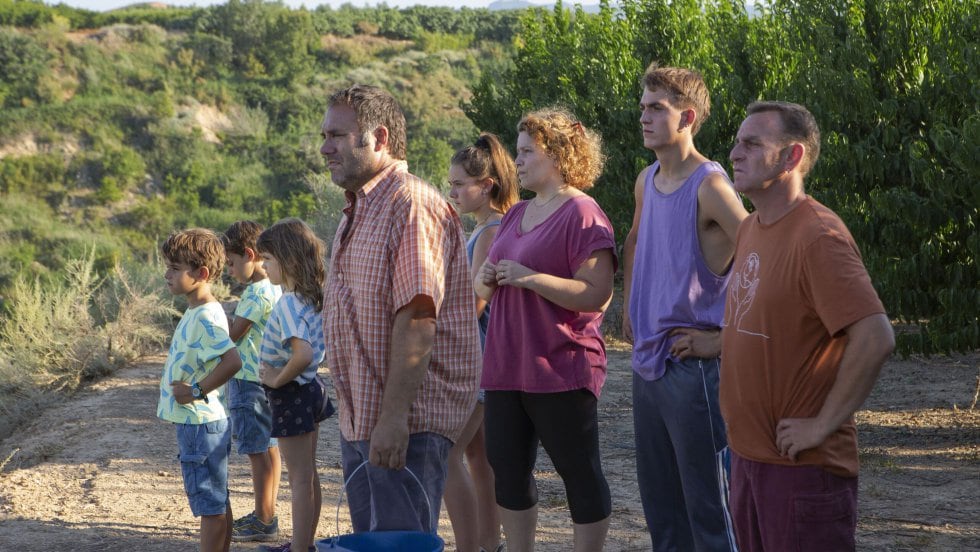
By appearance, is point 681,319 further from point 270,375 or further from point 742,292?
point 270,375

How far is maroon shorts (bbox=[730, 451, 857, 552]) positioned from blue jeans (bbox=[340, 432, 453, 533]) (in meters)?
0.89

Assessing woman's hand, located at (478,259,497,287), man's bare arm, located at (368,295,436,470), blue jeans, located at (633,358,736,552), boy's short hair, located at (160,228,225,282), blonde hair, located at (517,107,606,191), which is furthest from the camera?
boy's short hair, located at (160,228,225,282)

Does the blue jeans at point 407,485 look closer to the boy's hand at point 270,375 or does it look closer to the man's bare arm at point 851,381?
the man's bare arm at point 851,381

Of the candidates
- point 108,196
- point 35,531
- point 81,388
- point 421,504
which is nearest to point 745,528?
point 421,504

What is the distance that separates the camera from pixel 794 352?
8.72ft

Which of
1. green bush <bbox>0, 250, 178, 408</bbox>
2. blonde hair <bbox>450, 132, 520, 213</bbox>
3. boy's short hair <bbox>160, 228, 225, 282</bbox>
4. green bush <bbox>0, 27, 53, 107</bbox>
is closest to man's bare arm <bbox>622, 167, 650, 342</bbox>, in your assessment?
blonde hair <bbox>450, 132, 520, 213</bbox>

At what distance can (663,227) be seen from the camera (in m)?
3.47

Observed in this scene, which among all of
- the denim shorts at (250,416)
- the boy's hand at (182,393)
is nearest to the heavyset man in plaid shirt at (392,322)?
the boy's hand at (182,393)

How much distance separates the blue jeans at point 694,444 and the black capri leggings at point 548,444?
343mm

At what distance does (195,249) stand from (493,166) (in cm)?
133

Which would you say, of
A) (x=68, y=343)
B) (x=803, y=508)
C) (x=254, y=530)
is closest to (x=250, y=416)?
(x=254, y=530)

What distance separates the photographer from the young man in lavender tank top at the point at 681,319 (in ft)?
10.8

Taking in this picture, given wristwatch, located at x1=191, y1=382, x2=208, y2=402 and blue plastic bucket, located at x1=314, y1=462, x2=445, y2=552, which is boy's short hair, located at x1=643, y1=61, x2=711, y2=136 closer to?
blue plastic bucket, located at x1=314, y1=462, x2=445, y2=552

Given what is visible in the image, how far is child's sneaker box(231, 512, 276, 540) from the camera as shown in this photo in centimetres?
531
